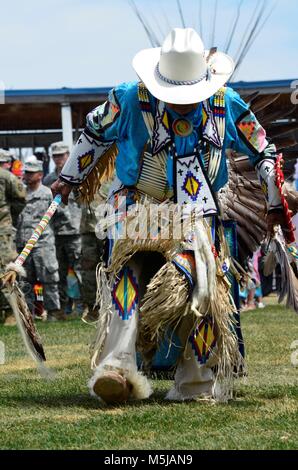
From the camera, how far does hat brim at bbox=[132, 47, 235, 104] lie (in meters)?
5.05

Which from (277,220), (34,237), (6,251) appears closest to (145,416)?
(34,237)

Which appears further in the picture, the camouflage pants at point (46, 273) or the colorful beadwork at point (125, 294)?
the camouflage pants at point (46, 273)

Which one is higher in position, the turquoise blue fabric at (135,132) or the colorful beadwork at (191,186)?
the turquoise blue fabric at (135,132)

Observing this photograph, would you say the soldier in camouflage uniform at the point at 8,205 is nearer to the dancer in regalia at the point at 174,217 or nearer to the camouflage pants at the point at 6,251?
the camouflage pants at the point at 6,251

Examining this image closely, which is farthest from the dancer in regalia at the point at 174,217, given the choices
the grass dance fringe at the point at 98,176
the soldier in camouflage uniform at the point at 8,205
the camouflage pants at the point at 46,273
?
the camouflage pants at the point at 46,273

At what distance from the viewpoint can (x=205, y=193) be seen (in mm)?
5199

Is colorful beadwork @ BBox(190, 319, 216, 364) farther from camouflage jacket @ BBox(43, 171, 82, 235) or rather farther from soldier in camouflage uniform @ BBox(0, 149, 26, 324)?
camouflage jacket @ BBox(43, 171, 82, 235)

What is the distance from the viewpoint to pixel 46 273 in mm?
11195

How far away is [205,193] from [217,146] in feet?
A: 0.77

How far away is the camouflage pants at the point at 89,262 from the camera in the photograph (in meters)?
10.5

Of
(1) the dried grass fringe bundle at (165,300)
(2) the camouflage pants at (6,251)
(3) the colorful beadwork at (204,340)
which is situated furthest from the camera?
(2) the camouflage pants at (6,251)

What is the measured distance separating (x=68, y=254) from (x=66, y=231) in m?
0.30

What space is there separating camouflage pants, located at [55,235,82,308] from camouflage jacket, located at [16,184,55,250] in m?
0.18

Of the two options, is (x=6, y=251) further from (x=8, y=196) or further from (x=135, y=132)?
(x=135, y=132)
